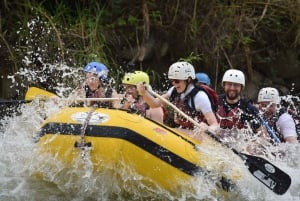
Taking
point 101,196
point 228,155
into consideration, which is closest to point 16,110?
point 101,196

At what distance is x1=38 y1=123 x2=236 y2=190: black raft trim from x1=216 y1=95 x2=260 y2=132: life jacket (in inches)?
44.2

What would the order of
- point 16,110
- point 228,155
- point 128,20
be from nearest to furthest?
point 228,155 < point 16,110 < point 128,20

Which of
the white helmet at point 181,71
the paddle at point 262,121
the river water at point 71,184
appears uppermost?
the white helmet at point 181,71

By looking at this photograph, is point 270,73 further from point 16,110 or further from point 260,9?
point 16,110

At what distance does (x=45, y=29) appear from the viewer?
7859mm

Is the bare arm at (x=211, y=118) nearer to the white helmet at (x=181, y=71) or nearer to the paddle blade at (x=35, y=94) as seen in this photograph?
the white helmet at (x=181, y=71)

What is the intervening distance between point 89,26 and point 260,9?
9.53ft

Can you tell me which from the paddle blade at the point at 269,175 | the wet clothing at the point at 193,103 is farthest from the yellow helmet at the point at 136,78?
the paddle blade at the point at 269,175

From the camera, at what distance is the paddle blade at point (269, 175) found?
4.77 meters

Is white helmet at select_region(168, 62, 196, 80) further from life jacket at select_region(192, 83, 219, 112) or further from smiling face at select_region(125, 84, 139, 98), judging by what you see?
smiling face at select_region(125, 84, 139, 98)

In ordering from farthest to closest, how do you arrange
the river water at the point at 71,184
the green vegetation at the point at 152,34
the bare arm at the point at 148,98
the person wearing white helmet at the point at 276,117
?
the green vegetation at the point at 152,34 < the person wearing white helmet at the point at 276,117 < the bare arm at the point at 148,98 < the river water at the point at 71,184

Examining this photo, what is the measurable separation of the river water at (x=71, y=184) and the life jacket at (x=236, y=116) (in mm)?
754

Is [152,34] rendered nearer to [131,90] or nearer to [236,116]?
[131,90]

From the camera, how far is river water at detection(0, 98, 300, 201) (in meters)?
4.71
